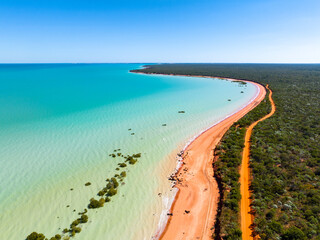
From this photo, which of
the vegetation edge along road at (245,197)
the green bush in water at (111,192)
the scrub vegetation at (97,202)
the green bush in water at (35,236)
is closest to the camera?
the green bush in water at (35,236)

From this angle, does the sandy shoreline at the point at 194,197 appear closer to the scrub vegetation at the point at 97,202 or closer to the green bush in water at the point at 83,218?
the scrub vegetation at the point at 97,202

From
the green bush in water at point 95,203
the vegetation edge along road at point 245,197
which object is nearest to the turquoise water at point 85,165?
the green bush in water at point 95,203

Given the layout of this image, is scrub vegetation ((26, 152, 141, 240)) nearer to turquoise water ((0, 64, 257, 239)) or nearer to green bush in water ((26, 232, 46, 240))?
green bush in water ((26, 232, 46, 240))

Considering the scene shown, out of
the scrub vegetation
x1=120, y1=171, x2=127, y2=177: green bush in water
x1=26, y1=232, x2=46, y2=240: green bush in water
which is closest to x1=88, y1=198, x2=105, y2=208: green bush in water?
the scrub vegetation

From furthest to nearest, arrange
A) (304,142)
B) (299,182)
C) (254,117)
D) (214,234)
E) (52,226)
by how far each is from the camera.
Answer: (254,117)
(304,142)
(299,182)
(52,226)
(214,234)

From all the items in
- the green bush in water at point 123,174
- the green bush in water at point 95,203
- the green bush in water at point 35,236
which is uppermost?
the green bush in water at point 123,174

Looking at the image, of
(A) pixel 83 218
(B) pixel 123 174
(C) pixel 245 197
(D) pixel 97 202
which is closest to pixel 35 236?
(A) pixel 83 218

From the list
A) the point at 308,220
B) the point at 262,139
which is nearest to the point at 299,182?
the point at 308,220

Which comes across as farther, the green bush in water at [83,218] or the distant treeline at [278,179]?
the green bush in water at [83,218]

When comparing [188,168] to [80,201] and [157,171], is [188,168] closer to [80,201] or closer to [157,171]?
[157,171]
